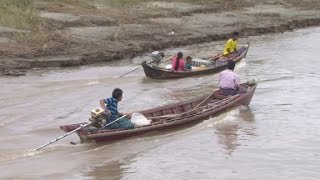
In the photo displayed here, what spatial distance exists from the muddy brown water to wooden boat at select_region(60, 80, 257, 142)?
0.73ft

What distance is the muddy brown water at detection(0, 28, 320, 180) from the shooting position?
442 inches

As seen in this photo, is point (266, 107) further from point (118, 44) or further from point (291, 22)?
point (291, 22)

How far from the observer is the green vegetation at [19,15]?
26.1 metres

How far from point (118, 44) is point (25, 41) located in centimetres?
412

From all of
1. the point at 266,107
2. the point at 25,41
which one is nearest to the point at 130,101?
the point at 266,107

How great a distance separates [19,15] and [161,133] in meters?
16.2

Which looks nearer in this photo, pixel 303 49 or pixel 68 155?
pixel 68 155

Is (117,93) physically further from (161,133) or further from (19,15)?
(19,15)

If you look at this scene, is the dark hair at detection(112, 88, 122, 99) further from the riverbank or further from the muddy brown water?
the riverbank

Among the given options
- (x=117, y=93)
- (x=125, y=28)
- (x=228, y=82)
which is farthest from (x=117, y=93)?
(x=125, y=28)

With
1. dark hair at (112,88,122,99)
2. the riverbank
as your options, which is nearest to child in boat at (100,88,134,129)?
dark hair at (112,88,122,99)

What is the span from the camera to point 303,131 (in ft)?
45.9

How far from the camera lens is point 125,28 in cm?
2858

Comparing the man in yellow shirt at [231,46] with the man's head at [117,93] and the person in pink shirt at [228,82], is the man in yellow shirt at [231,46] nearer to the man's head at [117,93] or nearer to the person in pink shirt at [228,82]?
the person in pink shirt at [228,82]
